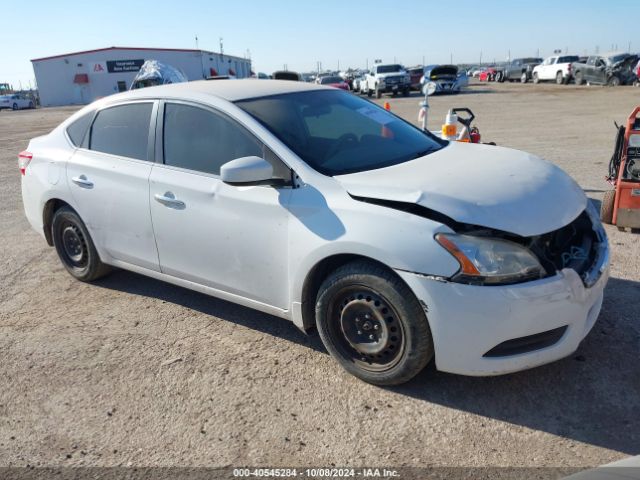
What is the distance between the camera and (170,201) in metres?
3.81

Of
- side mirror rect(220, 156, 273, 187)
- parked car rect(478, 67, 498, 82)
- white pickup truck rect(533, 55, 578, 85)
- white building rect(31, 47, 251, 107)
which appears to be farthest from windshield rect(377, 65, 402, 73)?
side mirror rect(220, 156, 273, 187)

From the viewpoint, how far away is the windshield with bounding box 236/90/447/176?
11.4ft

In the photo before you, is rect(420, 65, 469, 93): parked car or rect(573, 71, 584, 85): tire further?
rect(573, 71, 584, 85): tire

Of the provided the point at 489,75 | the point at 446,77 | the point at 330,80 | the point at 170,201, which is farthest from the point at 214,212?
the point at 489,75

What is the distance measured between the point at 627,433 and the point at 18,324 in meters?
4.15

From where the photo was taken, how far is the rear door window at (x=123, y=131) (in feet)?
13.6

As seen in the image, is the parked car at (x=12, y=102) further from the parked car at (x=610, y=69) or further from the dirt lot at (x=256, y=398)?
the dirt lot at (x=256, y=398)

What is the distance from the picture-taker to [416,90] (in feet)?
128

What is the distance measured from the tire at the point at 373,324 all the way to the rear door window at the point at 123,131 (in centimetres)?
190

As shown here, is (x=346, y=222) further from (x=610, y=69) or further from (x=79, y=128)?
(x=610, y=69)

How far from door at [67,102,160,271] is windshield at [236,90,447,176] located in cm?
98

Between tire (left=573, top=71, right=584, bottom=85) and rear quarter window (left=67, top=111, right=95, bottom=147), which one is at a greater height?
rear quarter window (left=67, top=111, right=95, bottom=147)

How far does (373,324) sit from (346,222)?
0.60 meters

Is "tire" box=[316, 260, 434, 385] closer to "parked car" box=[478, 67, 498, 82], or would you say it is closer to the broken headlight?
the broken headlight
